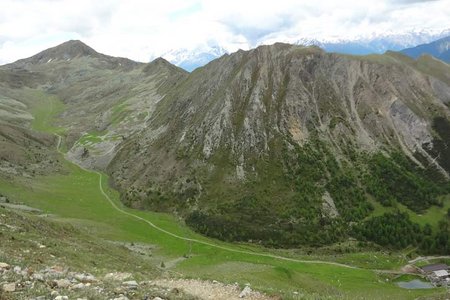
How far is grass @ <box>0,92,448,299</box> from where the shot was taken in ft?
221

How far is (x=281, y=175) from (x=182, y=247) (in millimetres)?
37290

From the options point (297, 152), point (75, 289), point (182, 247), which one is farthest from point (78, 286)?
point (297, 152)

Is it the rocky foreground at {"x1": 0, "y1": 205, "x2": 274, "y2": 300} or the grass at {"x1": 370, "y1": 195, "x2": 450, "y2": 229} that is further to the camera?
the grass at {"x1": 370, "y1": 195, "x2": 450, "y2": 229}

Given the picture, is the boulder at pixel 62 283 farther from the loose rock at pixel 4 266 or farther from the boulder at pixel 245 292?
the boulder at pixel 245 292

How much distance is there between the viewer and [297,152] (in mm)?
125938

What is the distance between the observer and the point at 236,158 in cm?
12656

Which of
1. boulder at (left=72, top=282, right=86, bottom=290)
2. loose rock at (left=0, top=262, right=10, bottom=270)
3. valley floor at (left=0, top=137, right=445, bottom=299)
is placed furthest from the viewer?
valley floor at (left=0, top=137, right=445, bottom=299)

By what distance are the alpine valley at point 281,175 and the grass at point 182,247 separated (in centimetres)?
54

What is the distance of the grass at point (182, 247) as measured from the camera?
67438mm

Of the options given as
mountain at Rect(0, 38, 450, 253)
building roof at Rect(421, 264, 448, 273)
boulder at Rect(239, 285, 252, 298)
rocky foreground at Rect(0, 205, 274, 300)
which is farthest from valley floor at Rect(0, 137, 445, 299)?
boulder at Rect(239, 285, 252, 298)

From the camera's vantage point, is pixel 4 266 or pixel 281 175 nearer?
pixel 4 266

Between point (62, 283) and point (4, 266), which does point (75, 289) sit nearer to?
point (62, 283)

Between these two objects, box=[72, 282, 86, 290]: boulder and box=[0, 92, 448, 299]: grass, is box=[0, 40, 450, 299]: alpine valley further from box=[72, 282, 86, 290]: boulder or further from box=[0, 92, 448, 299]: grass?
box=[72, 282, 86, 290]: boulder

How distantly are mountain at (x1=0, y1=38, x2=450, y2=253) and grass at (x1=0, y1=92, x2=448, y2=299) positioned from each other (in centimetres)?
750
